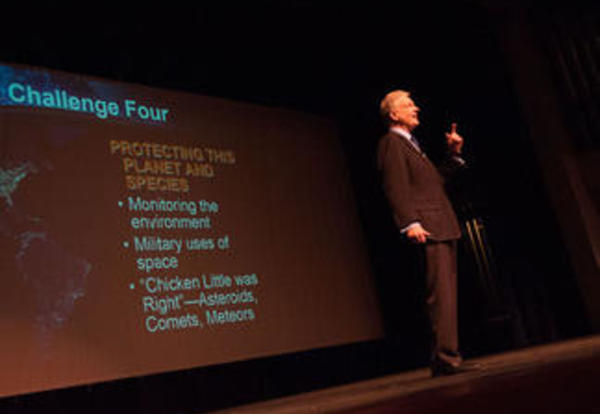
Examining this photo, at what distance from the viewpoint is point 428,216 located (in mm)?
2578

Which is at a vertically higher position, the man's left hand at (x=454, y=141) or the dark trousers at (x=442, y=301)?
the man's left hand at (x=454, y=141)

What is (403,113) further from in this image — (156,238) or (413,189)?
(156,238)

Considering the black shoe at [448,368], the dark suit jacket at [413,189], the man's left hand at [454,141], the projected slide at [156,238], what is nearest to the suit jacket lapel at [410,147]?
the dark suit jacket at [413,189]

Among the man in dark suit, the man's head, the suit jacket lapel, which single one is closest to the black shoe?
the man in dark suit

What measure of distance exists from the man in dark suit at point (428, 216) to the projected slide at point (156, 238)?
3.96 feet

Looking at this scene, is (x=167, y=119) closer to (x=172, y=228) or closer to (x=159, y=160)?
(x=159, y=160)

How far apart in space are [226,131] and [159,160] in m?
0.56

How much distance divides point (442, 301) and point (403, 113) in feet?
2.93

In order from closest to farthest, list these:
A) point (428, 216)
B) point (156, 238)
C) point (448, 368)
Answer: point (448, 368), point (428, 216), point (156, 238)

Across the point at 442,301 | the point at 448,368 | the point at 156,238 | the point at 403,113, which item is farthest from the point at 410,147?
the point at 156,238

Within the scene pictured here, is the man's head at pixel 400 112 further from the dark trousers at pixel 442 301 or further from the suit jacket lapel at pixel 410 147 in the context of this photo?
the dark trousers at pixel 442 301

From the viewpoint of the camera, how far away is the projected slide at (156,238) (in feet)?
9.31

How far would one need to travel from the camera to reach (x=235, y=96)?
4.11 metres

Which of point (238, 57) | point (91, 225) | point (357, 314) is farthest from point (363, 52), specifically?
point (91, 225)
